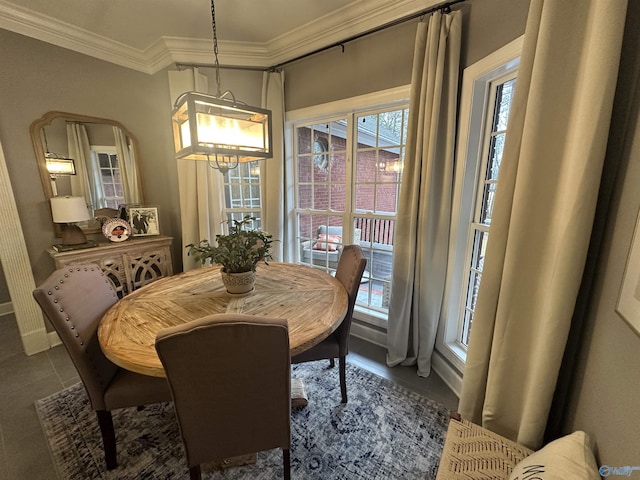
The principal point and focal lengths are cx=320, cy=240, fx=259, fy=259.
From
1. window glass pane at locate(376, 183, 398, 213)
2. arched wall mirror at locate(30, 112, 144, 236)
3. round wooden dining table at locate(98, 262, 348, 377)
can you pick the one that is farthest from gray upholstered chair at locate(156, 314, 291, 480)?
arched wall mirror at locate(30, 112, 144, 236)

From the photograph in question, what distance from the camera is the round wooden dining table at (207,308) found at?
3.54 ft

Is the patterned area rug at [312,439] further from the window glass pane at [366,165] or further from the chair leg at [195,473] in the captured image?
the window glass pane at [366,165]

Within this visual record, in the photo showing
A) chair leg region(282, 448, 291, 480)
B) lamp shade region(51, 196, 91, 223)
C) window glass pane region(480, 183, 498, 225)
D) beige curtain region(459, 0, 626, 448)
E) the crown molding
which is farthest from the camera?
lamp shade region(51, 196, 91, 223)

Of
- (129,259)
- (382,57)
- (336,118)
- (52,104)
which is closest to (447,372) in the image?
(336,118)

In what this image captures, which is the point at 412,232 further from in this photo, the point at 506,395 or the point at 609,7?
the point at 609,7

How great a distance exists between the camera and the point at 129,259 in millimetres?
2523

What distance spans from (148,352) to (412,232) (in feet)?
5.63

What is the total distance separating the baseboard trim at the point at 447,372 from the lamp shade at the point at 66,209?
10.7ft

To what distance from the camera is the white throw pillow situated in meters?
0.65

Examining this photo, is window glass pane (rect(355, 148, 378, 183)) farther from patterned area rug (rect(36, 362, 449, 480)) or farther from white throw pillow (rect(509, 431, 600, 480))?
white throw pillow (rect(509, 431, 600, 480))

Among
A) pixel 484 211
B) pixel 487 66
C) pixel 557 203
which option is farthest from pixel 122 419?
pixel 487 66

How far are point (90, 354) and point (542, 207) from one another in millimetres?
2006

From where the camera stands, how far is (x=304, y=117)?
2.56 m

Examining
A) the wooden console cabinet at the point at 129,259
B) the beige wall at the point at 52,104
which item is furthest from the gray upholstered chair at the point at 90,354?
the beige wall at the point at 52,104
